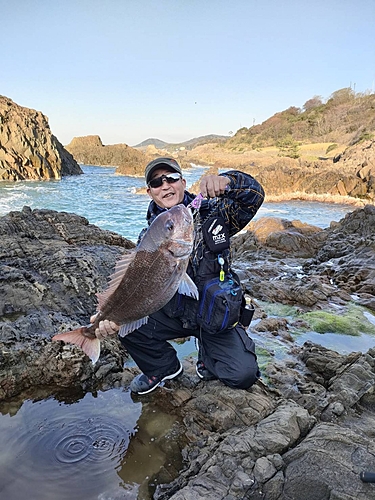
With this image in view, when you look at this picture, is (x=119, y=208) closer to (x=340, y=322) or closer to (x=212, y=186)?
(x=340, y=322)

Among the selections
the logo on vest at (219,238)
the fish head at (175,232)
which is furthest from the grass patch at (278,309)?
the fish head at (175,232)

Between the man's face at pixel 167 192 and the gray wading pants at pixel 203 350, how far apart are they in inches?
46.4

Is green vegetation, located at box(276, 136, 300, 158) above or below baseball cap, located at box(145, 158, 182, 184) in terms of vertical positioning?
above

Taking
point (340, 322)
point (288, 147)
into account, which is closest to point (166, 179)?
point (340, 322)

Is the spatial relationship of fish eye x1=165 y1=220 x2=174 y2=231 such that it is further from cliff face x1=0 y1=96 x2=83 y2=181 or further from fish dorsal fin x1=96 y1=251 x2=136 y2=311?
cliff face x1=0 y1=96 x2=83 y2=181

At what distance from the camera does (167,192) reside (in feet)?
11.6

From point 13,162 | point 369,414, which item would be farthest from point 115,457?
point 13,162

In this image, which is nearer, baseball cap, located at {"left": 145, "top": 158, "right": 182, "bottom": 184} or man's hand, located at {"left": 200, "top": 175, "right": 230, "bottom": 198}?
man's hand, located at {"left": 200, "top": 175, "right": 230, "bottom": 198}

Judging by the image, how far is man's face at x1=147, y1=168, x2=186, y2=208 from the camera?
3.53m

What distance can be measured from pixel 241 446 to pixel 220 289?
4.37ft

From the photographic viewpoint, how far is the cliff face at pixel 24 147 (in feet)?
151

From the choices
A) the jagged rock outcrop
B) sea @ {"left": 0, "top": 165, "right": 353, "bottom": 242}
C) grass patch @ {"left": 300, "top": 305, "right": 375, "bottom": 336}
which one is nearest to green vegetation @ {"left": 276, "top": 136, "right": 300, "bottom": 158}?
the jagged rock outcrop

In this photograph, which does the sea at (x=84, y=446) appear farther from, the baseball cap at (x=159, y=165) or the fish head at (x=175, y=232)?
the baseball cap at (x=159, y=165)

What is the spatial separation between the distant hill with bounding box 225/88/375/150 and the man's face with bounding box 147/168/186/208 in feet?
210
